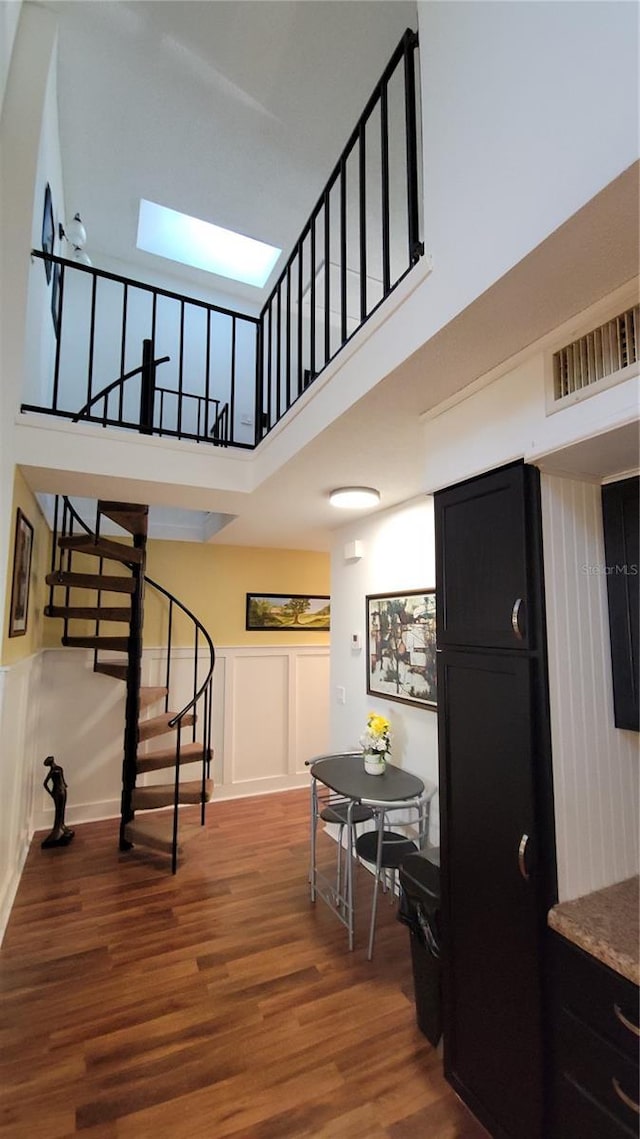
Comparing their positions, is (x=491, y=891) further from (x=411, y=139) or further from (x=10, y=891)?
(x=10, y=891)

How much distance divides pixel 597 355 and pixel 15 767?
11.8 feet

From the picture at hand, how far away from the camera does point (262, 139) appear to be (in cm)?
296

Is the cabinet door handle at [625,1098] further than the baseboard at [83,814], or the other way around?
the baseboard at [83,814]

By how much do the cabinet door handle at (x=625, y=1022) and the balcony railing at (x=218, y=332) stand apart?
2396 mm

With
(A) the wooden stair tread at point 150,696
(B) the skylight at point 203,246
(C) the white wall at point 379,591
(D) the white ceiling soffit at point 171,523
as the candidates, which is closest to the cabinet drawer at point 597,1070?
(C) the white wall at point 379,591

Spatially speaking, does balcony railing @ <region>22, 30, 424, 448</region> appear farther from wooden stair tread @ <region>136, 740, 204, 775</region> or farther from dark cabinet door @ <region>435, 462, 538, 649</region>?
wooden stair tread @ <region>136, 740, 204, 775</region>

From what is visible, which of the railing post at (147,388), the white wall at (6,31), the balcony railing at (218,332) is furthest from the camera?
the railing post at (147,388)

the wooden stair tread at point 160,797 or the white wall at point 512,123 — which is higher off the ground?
the white wall at point 512,123

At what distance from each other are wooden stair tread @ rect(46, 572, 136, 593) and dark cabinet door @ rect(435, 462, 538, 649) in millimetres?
2475

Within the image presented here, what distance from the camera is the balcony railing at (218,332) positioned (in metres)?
2.87

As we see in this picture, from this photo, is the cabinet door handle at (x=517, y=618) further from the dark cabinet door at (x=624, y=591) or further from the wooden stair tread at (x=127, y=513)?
the wooden stair tread at (x=127, y=513)

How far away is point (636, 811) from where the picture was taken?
1495 mm

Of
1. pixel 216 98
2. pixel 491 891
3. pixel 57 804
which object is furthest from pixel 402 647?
pixel 216 98

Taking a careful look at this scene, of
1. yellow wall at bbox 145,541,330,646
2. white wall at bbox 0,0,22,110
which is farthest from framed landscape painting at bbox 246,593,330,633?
white wall at bbox 0,0,22,110
